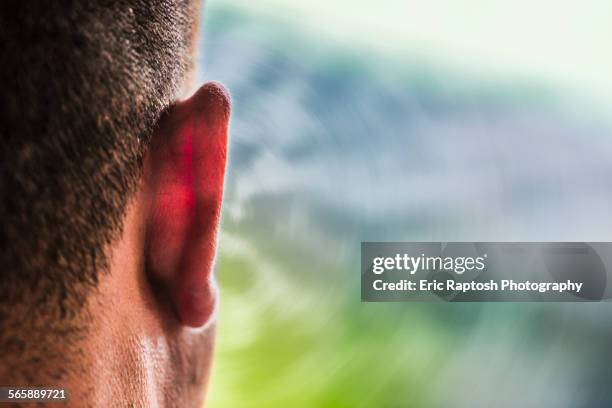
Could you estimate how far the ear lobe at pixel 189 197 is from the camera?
0.82m

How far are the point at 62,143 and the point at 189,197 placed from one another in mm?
166

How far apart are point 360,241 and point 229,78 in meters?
0.46

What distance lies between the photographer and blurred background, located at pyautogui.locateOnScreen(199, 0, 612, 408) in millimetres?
1431

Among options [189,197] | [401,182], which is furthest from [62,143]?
[401,182]

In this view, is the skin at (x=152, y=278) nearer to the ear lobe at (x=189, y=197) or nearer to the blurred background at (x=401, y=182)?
the ear lobe at (x=189, y=197)

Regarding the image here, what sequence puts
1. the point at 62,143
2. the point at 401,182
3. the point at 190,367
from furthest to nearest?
the point at 401,182 < the point at 190,367 < the point at 62,143

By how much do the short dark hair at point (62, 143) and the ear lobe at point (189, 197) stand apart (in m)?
0.05

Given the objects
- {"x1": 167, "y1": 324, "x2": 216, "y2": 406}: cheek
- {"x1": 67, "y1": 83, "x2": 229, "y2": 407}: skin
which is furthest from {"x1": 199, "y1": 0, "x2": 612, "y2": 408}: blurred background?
{"x1": 67, "y1": 83, "x2": 229, "y2": 407}: skin

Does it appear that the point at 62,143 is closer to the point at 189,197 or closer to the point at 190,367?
the point at 189,197

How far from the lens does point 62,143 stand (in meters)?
0.79

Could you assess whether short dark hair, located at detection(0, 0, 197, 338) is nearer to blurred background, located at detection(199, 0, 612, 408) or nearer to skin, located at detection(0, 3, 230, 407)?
skin, located at detection(0, 3, 230, 407)

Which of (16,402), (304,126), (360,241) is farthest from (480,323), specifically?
(16,402)

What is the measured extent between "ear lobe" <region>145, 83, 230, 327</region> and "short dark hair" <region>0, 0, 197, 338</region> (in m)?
0.05

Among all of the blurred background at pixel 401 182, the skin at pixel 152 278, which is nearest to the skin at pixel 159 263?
the skin at pixel 152 278
